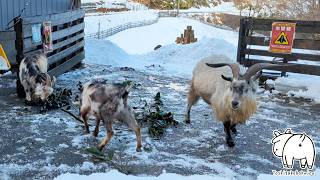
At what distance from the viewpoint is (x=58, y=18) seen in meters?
11.9

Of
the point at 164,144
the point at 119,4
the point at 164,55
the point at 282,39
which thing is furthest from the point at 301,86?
the point at 119,4

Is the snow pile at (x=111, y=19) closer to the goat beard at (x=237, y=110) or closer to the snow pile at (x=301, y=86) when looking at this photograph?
the snow pile at (x=301, y=86)

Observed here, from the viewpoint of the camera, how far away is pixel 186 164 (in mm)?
6312

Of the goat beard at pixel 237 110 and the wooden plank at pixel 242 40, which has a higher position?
the wooden plank at pixel 242 40

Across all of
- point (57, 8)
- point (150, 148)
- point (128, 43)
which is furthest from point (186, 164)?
point (128, 43)

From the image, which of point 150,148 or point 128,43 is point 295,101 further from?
point 128,43

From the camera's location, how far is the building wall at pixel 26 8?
36.7 feet

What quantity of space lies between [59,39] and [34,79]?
3.68m

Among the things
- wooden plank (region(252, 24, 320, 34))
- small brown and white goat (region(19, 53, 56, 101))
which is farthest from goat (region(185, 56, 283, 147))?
wooden plank (region(252, 24, 320, 34))

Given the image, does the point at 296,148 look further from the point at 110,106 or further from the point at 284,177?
the point at 110,106

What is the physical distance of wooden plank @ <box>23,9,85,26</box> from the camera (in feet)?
33.0

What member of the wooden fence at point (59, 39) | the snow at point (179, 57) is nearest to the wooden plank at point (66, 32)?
the wooden fence at point (59, 39)

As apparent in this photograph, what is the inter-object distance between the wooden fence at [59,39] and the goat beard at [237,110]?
492 cm

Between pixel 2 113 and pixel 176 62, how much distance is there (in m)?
9.18
